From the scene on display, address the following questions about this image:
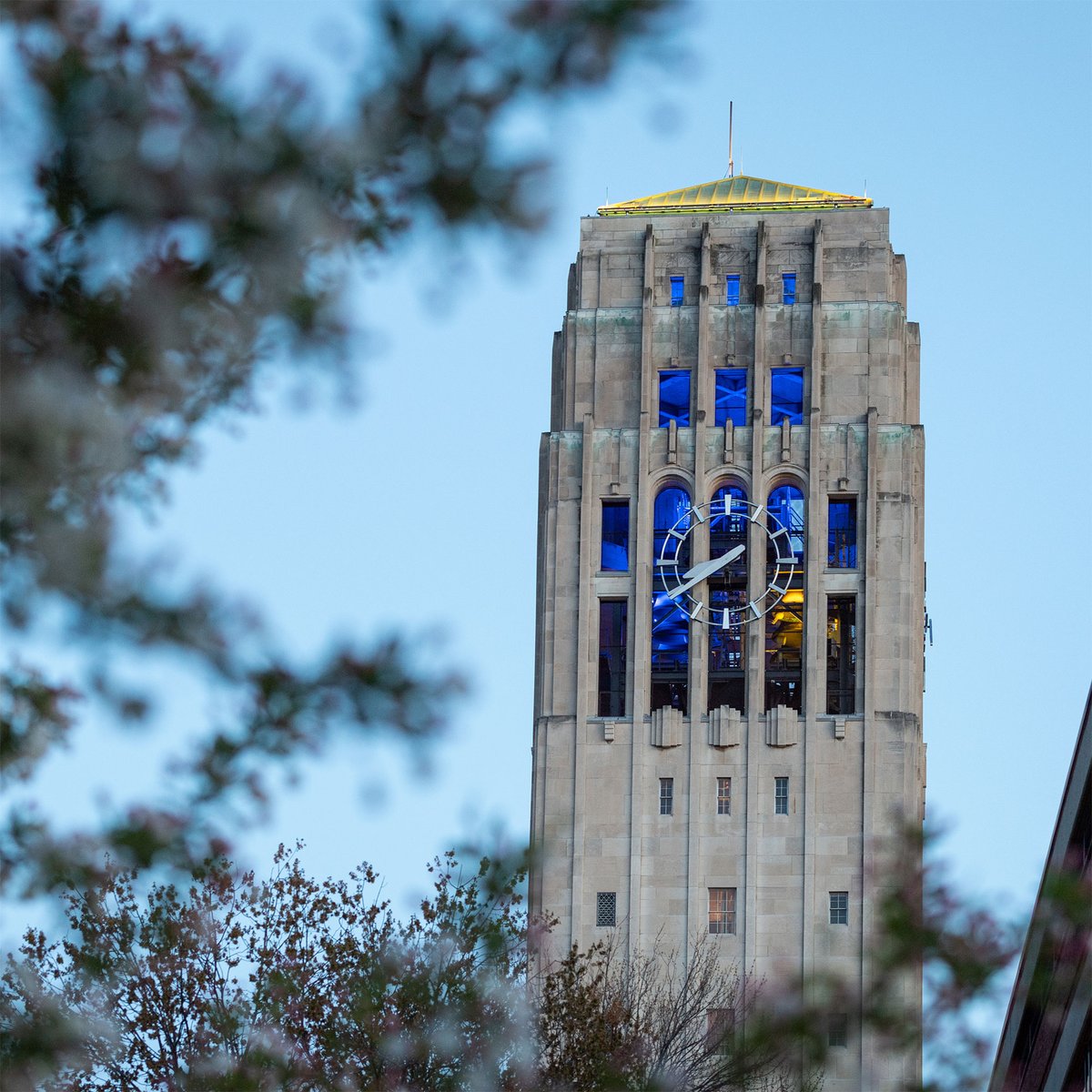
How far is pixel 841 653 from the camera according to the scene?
70938 mm

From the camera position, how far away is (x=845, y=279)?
2960 inches

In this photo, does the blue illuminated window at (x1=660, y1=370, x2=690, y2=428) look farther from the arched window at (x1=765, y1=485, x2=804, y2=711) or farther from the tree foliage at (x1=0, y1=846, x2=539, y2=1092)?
the tree foliage at (x1=0, y1=846, x2=539, y2=1092)

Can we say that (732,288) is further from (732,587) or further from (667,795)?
(667,795)

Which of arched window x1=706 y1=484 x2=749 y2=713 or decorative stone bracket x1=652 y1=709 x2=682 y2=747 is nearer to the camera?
decorative stone bracket x1=652 y1=709 x2=682 y2=747

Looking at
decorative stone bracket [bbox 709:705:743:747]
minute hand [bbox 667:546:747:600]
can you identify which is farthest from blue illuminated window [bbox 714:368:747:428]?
decorative stone bracket [bbox 709:705:743:747]

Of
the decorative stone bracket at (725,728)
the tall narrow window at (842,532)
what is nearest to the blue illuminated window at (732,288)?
the tall narrow window at (842,532)

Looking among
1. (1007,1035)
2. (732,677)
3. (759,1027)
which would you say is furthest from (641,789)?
(759,1027)

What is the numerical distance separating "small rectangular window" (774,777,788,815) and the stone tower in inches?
3.3

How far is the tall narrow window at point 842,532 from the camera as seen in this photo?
71562 mm

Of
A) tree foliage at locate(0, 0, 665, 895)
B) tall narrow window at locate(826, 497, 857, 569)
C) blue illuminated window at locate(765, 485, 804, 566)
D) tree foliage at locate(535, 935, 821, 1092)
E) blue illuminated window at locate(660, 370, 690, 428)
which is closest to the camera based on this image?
tree foliage at locate(0, 0, 665, 895)

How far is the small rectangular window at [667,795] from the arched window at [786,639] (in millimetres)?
3240

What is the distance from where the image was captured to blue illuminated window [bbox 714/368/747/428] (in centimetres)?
7331

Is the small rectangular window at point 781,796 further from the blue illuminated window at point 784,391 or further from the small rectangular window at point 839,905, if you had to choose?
the blue illuminated window at point 784,391

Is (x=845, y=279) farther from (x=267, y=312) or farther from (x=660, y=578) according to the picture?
(x=267, y=312)
